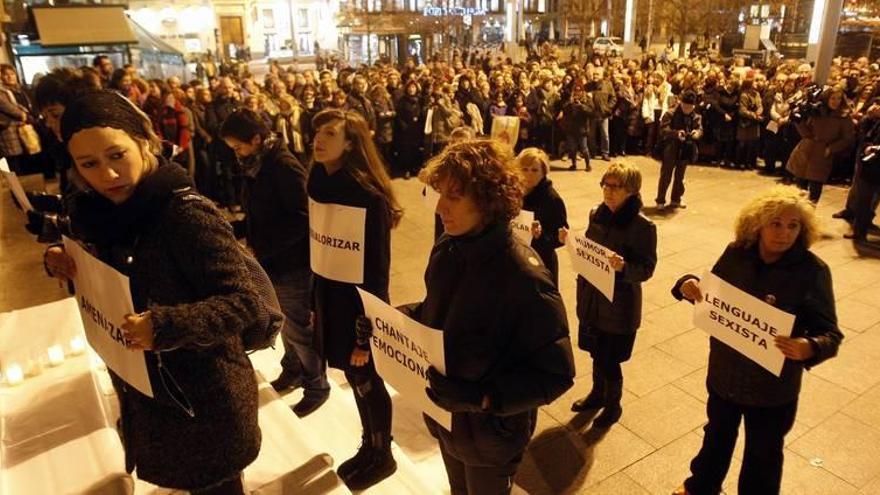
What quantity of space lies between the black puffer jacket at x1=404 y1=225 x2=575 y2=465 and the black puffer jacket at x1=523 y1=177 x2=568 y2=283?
2197 millimetres

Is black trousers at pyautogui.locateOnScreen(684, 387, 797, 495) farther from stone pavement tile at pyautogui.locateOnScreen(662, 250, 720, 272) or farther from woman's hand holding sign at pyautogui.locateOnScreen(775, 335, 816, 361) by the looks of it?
stone pavement tile at pyautogui.locateOnScreen(662, 250, 720, 272)

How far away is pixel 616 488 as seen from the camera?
3.47 meters

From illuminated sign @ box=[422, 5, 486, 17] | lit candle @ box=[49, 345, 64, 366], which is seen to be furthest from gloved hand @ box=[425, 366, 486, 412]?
illuminated sign @ box=[422, 5, 486, 17]

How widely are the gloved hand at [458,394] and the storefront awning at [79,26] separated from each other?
19.6m

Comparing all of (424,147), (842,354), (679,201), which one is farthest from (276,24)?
(842,354)

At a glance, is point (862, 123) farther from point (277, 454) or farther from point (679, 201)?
point (277, 454)

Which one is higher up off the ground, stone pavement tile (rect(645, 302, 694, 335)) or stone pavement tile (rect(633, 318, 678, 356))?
stone pavement tile (rect(645, 302, 694, 335))

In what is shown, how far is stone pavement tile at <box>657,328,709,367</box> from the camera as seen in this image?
16.0 feet

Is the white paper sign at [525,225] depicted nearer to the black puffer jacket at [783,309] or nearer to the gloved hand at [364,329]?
the black puffer jacket at [783,309]

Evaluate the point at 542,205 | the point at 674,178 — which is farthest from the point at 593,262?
the point at 674,178

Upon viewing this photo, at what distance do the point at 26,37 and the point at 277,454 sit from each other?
19882 millimetres

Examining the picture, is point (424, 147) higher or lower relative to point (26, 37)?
lower

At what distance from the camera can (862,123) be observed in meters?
8.98

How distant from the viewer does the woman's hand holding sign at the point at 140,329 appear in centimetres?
159
